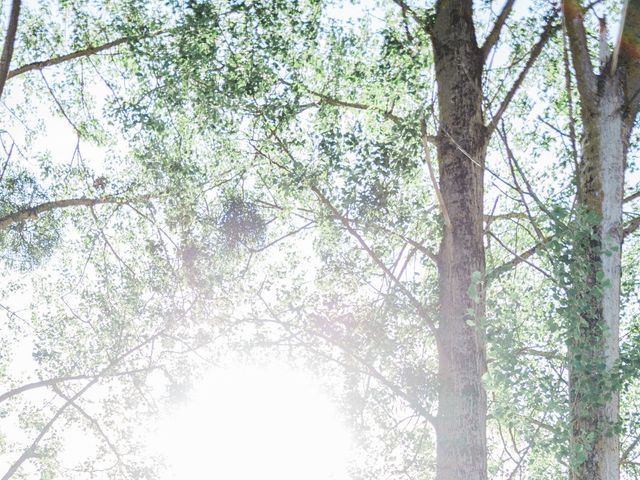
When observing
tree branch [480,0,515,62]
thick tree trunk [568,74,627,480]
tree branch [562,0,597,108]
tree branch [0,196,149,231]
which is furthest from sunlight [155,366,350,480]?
tree branch [562,0,597,108]

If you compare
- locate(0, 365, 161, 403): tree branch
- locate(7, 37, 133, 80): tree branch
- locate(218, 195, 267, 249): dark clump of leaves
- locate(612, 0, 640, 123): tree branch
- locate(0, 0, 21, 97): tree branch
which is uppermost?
locate(7, 37, 133, 80): tree branch

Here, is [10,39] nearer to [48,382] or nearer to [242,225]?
[242,225]

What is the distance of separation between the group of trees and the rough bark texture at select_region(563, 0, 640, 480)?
0.06ft

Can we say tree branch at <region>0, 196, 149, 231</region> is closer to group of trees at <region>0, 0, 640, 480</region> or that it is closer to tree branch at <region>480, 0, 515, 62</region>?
group of trees at <region>0, 0, 640, 480</region>

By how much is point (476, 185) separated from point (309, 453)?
3700mm

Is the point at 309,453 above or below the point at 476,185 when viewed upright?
below

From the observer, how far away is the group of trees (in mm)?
6742

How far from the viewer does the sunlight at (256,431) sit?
9531 mm

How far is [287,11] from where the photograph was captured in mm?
9914

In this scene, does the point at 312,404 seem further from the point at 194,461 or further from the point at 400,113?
the point at 400,113

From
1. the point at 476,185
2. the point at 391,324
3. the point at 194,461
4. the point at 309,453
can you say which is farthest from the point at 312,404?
the point at 476,185

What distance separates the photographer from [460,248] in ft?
25.7

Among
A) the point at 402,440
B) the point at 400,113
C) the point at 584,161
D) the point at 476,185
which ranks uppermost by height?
the point at 400,113

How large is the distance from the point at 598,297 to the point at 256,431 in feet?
18.7
